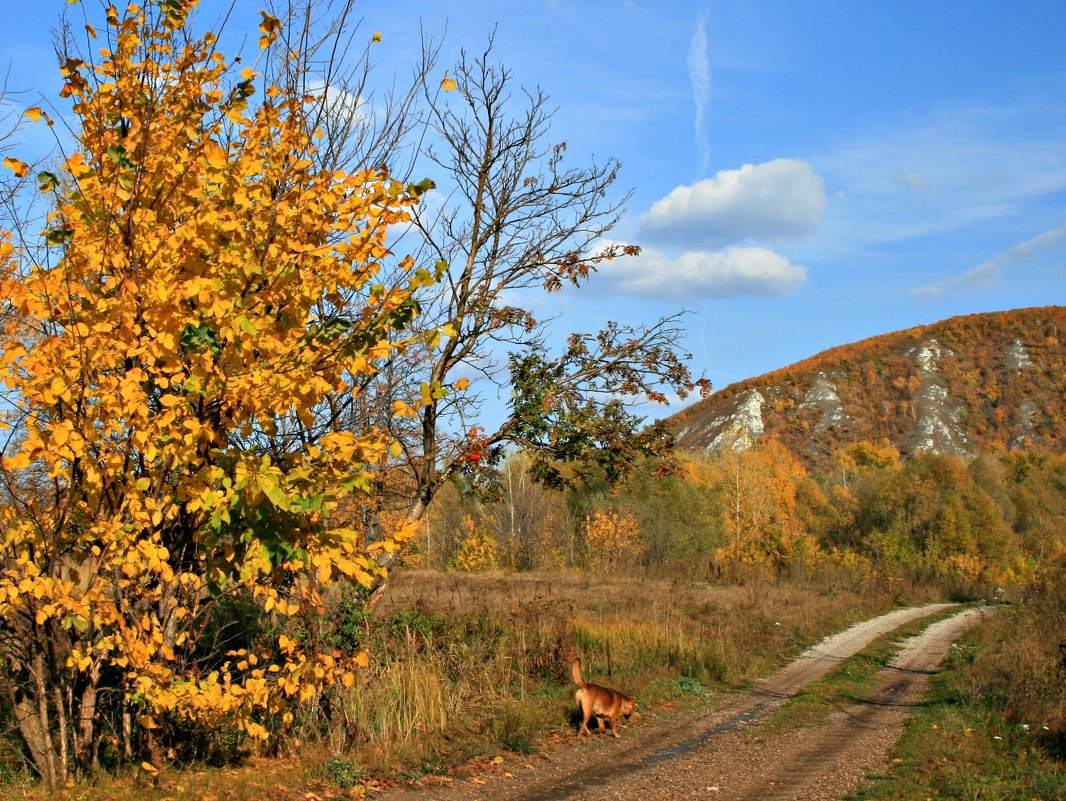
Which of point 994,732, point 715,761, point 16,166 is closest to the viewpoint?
point 16,166

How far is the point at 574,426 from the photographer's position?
33.3ft

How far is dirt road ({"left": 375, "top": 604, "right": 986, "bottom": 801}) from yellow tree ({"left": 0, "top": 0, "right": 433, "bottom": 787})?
2461 millimetres

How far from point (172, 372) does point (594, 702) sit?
6.14 meters

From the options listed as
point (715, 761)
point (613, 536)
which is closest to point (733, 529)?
point (613, 536)

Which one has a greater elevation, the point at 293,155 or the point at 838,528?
the point at 293,155

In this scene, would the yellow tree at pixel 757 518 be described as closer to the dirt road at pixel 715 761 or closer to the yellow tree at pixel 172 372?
the dirt road at pixel 715 761

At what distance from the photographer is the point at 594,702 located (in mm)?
9695

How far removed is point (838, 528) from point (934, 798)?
191 ft

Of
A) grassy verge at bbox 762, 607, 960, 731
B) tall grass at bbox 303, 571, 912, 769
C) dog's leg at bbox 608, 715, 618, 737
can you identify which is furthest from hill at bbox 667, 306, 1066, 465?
dog's leg at bbox 608, 715, 618, 737

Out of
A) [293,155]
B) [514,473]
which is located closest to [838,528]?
[514,473]

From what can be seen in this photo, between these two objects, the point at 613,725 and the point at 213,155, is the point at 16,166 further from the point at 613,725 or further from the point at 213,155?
the point at 613,725

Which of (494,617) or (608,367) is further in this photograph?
(494,617)

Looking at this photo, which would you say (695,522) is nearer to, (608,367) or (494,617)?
(494,617)

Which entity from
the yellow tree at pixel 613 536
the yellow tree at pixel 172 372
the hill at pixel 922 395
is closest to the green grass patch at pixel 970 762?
the yellow tree at pixel 172 372
